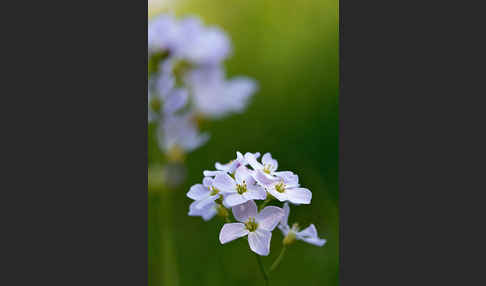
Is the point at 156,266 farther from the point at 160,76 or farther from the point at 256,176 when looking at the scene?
the point at 256,176

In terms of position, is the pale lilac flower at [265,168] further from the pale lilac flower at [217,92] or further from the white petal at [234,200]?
the pale lilac flower at [217,92]

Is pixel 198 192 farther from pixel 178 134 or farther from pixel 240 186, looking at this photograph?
pixel 178 134

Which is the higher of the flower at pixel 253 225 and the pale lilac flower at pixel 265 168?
the pale lilac flower at pixel 265 168

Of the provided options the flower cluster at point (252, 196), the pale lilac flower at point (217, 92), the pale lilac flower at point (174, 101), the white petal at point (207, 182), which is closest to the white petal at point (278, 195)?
the flower cluster at point (252, 196)

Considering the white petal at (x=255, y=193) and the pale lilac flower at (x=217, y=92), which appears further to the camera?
the pale lilac flower at (x=217, y=92)

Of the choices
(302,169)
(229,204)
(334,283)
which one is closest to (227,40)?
(302,169)

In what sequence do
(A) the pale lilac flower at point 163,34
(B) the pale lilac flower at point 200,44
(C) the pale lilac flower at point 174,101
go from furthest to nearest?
(B) the pale lilac flower at point 200,44 < (A) the pale lilac flower at point 163,34 < (C) the pale lilac flower at point 174,101

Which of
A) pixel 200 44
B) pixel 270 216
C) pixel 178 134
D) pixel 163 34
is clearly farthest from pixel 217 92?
pixel 270 216
